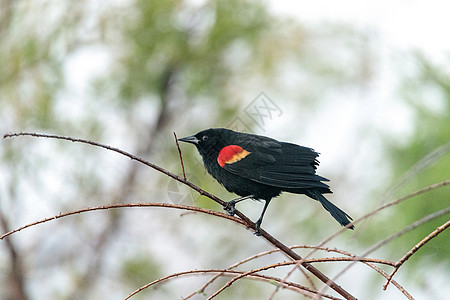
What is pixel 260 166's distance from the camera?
4.99 ft

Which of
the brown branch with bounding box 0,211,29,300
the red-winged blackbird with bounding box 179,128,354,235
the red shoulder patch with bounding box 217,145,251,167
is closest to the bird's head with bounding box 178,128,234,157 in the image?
the red-winged blackbird with bounding box 179,128,354,235

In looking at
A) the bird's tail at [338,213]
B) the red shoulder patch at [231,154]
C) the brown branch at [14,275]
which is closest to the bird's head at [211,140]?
the red shoulder patch at [231,154]

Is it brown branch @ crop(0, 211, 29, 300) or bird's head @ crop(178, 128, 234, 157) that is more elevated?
brown branch @ crop(0, 211, 29, 300)

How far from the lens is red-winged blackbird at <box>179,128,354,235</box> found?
129cm

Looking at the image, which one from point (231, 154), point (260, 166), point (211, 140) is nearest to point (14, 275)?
point (211, 140)

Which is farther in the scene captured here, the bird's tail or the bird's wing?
the bird's wing

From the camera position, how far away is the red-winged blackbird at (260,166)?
1290mm

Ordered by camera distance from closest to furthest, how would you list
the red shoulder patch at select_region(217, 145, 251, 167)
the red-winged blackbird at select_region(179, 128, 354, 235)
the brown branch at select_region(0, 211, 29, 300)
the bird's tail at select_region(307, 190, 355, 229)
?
the bird's tail at select_region(307, 190, 355, 229) → the red-winged blackbird at select_region(179, 128, 354, 235) → the red shoulder patch at select_region(217, 145, 251, 167) → the brown branch at select_region(0, 211, 29, 300)

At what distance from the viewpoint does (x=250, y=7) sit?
4809 millimetres

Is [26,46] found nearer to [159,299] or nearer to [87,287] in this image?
[87,287]

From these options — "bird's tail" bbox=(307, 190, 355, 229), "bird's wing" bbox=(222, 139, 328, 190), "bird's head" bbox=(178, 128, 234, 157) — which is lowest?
"bird's tail" bbox=(307, 190, 355, 229)

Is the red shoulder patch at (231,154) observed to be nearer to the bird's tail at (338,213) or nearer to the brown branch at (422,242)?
the bird's tail at (338,213)

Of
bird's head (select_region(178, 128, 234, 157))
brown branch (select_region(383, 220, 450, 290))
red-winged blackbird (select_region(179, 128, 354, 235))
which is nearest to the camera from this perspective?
brown branch (select_region(383, 220, 450, 290))

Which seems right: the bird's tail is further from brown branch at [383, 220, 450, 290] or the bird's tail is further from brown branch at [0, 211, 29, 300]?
brown branch at [0, 211, 29, 300]
